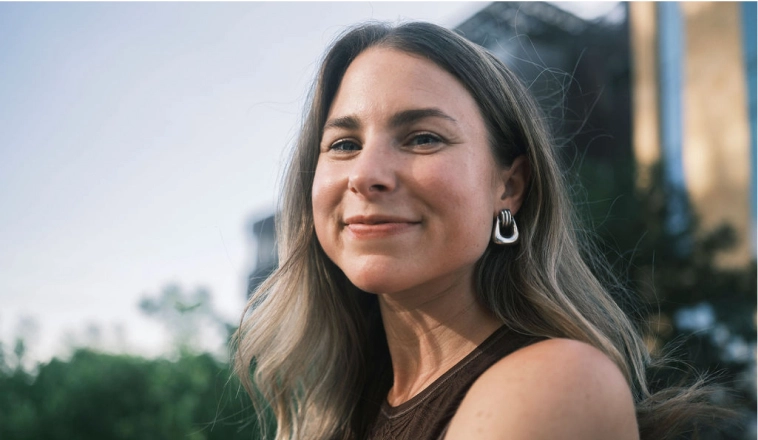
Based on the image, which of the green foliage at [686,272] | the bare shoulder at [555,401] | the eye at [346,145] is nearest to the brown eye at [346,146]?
the eye at [346,145]

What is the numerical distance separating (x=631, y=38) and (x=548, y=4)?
3.33 m

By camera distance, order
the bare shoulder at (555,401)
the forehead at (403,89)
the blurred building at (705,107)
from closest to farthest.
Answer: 1. the bare shoulder at (555,401)
2. the forehead at (403,89)
3. the blurred building at (705,107)

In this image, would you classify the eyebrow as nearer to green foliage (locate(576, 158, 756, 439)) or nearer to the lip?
the lip

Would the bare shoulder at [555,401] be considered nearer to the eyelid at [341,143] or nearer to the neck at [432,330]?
the neck at [432,330]

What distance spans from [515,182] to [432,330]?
0.48 m

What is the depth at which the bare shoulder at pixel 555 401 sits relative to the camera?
1.54 metres

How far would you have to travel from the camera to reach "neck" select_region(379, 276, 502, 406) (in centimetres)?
207

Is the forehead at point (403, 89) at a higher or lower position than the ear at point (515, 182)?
higher

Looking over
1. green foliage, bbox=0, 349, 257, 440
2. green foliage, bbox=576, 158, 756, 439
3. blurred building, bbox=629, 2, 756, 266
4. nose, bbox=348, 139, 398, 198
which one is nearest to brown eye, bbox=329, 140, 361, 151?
nose, bbox=348, 139, 398, 198

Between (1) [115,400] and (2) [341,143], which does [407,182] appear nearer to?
(2) [341,143]

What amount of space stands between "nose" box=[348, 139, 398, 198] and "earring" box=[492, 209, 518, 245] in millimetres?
357

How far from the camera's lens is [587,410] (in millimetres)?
1547

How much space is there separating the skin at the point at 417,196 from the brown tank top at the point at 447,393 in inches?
2.1

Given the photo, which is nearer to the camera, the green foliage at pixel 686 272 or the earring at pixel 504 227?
the earring at pixel 504 227
